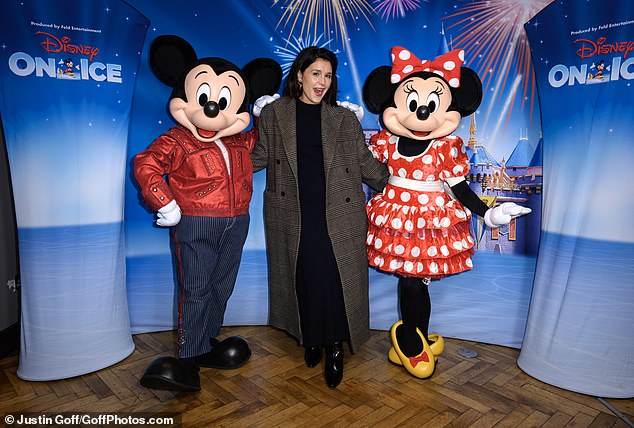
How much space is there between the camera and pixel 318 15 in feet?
9.39

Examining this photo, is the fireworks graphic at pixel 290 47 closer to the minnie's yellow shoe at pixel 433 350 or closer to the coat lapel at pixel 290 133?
the coat lapel at pixel 290 133

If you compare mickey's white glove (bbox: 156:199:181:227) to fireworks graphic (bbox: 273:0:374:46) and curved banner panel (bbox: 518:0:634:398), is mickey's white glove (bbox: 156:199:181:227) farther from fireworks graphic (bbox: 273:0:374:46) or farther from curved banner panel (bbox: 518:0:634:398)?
curved banner panel (bbox: 518:0:634:398)

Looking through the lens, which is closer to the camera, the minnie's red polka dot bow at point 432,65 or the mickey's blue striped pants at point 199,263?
the mickey's blue striped pants at point 199,263

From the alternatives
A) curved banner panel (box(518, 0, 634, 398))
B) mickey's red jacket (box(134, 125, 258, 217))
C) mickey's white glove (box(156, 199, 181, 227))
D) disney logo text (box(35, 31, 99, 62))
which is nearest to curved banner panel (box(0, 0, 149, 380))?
disney logo text (box(35, 31, 99, 62))

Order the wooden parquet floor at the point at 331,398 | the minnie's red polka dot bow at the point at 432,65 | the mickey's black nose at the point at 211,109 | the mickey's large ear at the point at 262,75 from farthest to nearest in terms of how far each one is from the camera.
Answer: the mickey's large ear at the point at 262,75 → the minnie's red polka dot bow at the point at 432,65 → the mickey's black nose at the point at 211,109 → the wooden parquet floor at the point at 331,398

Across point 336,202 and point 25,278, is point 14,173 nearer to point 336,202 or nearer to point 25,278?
point 25,278

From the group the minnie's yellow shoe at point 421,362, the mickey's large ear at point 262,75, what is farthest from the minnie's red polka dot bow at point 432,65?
the minnie's yellow shoe at point 421,362

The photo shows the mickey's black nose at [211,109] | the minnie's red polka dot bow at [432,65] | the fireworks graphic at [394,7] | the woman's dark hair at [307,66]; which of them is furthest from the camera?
the fireworks graphic at [394,7]

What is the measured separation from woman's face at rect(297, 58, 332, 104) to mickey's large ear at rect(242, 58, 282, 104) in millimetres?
223

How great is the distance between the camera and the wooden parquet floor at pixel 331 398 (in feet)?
6.55

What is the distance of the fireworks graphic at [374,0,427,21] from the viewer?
9.09 ft

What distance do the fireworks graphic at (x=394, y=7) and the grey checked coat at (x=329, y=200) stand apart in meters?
0.81

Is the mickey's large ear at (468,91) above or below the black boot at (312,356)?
above

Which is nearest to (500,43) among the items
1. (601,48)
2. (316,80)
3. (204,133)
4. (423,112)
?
(601,48)
